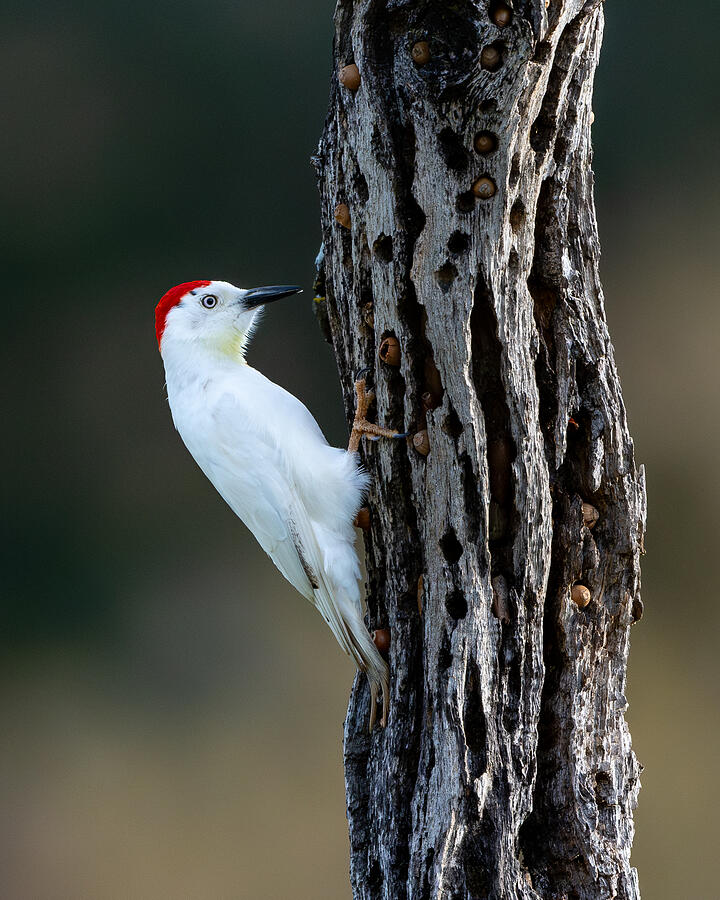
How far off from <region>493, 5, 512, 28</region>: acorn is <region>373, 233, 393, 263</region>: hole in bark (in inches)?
14.1

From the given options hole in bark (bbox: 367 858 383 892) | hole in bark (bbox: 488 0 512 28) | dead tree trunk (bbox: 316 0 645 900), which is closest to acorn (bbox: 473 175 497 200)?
dead tree trunk (bbox: 316 0 645 900)

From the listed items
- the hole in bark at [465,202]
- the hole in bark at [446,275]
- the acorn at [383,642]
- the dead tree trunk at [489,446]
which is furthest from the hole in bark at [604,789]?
the hole in bark at [465,202]

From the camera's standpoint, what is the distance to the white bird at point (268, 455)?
1.78 m

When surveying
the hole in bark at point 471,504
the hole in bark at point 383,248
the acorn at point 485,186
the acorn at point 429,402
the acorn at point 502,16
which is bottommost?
the hole in bark at point 471,504

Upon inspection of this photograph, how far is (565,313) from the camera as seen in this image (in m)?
1.57

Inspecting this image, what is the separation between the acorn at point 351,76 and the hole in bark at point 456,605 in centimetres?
84

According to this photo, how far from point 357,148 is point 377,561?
2.35 feet

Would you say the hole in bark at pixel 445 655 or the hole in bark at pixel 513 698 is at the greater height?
the hole in bark at pixel 445 655

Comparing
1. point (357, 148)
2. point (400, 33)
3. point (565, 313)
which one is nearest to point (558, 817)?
point (565, 313)

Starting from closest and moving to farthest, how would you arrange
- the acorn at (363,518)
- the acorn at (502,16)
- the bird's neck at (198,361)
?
the acorn at (502,16) → the acorn at (363,518) → the bird's neck at (198,361)

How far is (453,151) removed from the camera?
1.49 meters

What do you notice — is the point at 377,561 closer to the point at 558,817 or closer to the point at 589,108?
the point at 558,817

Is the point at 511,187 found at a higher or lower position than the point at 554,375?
higher

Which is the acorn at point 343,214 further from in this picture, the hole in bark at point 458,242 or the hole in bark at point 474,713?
the hole in bark at point 474,713
